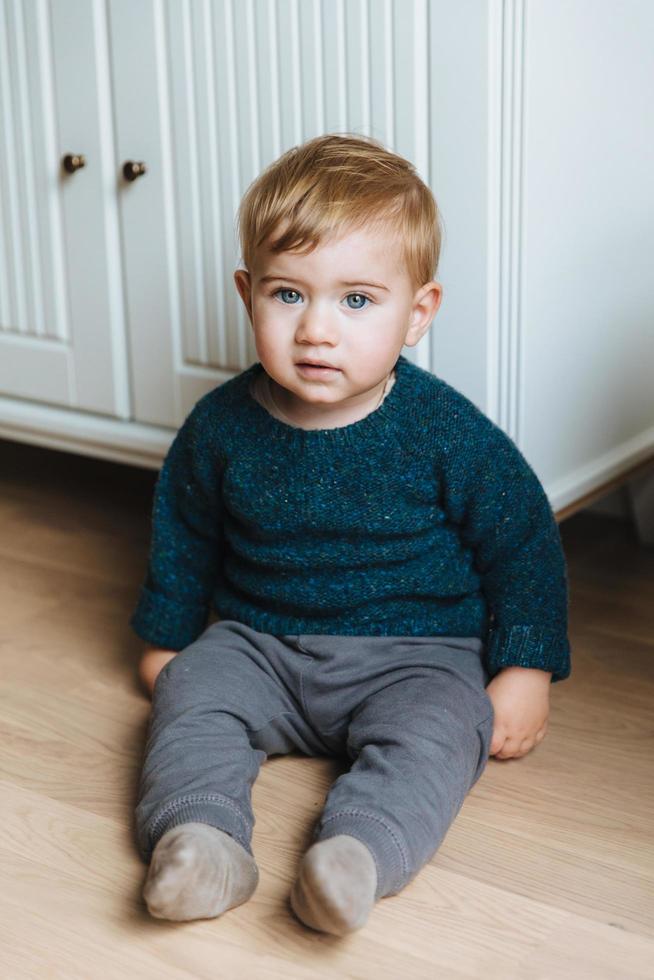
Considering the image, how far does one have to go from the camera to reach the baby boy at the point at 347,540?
0.94m

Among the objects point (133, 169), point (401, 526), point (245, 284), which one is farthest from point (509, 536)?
Result: point (133, 169)

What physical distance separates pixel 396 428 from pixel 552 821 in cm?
32

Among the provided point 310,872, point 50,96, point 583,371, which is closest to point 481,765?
point 310,872

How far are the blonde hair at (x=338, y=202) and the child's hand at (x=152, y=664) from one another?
0.37 m

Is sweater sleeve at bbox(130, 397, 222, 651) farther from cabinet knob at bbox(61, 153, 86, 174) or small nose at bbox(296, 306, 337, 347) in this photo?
cabinet knob at bbox(61, 153, 86, 174)

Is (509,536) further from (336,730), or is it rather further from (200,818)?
(200,818)

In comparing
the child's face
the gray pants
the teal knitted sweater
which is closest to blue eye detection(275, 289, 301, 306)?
the child's face

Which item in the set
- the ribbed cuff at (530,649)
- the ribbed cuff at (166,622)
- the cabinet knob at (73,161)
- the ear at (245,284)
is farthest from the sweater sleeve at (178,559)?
the cabinet knob at (73,161)

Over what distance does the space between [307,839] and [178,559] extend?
1.04 feet

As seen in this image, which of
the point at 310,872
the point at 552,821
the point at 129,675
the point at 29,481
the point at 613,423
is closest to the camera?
the point at 310,872

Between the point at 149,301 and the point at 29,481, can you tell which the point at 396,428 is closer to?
the point at 149,301

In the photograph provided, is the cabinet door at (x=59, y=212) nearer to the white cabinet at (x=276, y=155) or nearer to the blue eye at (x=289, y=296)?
the white cabinet at (x=276, y=155)

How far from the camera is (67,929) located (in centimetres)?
81

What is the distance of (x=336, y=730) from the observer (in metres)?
1.01
